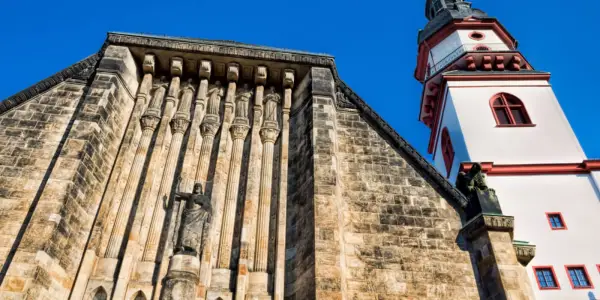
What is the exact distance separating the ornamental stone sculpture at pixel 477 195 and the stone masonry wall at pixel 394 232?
1.23 ft

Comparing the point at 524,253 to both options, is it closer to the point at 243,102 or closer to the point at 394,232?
the point at 394,232

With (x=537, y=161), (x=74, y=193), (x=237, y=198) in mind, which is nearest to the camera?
(x=74, y=193)

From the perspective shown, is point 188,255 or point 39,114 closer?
point 188,255

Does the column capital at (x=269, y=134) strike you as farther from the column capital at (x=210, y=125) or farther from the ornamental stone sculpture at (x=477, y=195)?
the ornamental stone sculpture at (x=477, y=195)

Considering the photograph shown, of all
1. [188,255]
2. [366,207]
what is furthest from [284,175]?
[188,255]

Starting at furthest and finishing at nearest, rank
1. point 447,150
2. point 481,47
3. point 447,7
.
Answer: point 447,7 → point 481,47 → point 447,150

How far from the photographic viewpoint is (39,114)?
9.44 meters

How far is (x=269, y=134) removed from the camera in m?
9.97

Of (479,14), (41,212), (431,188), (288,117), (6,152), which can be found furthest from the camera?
(479,14)

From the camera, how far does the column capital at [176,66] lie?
427 inches

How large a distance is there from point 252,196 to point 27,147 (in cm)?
425

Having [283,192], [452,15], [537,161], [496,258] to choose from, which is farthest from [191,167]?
[452,15]

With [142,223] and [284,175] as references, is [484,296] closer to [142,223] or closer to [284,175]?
[284,175]

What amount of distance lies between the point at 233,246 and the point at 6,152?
4502 mm
